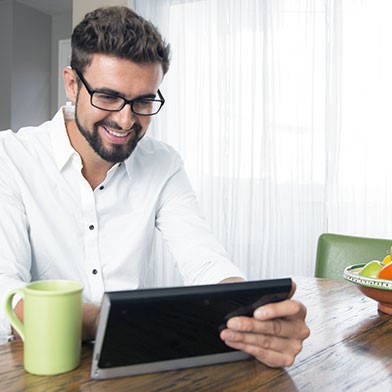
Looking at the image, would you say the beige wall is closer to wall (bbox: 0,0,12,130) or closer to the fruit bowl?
wall (bbox: 0,0,12,130)

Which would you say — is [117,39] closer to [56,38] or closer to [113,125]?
[113,125]

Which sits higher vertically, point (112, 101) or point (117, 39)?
point (117, 39)

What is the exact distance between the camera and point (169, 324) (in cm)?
77

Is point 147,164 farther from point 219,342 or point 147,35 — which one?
point 219,342

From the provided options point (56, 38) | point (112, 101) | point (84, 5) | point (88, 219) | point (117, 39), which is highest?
point (56, 38)

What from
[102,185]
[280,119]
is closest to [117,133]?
[102,185]

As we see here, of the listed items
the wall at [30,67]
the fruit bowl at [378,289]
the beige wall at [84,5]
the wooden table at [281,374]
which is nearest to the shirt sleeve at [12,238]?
the wooden table at [281,374]

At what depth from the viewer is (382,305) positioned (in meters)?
1.27

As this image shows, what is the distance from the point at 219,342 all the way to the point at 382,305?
585mm

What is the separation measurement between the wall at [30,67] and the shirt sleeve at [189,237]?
4276 millimetres

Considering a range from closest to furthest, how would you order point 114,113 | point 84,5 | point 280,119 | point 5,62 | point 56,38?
point 114,113 < point 280,119 < point 84,5 < point 5,62 < point 56,38

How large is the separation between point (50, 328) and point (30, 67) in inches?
209

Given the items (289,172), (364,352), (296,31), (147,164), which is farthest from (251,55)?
(364,352)

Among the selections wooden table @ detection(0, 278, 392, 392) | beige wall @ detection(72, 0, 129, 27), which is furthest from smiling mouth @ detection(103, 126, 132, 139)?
beige wall @ detection(72, 0, 129, 27)
